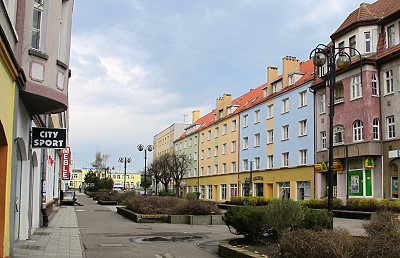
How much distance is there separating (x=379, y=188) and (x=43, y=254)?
A: 26085 millimetres

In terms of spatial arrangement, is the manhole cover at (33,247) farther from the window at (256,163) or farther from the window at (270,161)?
the window at (256,163)

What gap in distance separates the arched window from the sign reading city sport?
25.8 metres

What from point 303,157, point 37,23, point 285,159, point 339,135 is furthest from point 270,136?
point 37,23

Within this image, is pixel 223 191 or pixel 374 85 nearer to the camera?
pixel 374 85

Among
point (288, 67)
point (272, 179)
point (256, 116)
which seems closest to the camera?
point (272, 179)

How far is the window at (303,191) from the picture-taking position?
4119 cm

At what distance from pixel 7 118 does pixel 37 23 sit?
322 centimetres

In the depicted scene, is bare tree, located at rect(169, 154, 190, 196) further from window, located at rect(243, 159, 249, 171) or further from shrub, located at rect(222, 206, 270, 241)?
shrub, located at rect(222, 206, 270, 241)

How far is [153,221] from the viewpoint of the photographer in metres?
23.7

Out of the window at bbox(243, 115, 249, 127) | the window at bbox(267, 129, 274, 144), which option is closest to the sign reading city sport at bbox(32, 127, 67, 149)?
the window at bbox(267, 129, 274, 144)

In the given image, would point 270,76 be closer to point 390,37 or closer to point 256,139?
point 256,139

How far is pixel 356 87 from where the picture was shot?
115ft

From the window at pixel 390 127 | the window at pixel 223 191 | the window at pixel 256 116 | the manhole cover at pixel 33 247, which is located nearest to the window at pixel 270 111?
the window at pixel 256 116

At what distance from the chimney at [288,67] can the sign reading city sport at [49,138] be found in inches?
1460
